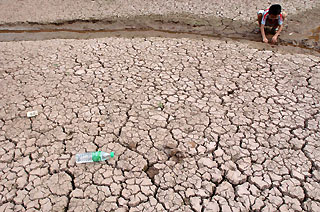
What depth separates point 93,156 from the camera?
251 cm

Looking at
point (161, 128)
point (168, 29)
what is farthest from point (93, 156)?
point (168, 29)

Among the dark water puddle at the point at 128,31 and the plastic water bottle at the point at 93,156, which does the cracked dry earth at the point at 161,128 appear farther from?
the dark water puddle at the point at 128,31

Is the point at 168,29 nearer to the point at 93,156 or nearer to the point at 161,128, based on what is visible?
the point at 161,128

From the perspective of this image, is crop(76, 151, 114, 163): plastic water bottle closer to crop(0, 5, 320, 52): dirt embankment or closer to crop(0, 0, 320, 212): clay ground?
crop(0, 0, 320, 212): clay ground

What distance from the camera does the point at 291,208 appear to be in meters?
2.12

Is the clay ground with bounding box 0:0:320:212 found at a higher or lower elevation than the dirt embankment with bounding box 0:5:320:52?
lower

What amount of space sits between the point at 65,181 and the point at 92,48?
251cm

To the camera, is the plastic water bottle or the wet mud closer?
the plastic water bottle

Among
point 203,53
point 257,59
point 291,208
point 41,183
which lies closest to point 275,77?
point 257,59

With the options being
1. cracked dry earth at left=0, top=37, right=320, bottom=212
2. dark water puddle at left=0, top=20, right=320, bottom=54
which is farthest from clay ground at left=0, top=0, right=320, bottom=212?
dark water puddle at left=0, top=20, right=320, bottom=54

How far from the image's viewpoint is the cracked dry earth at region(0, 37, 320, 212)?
2.25 metres

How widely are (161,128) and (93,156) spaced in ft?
2.49

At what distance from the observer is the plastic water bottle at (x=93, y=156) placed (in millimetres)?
2510

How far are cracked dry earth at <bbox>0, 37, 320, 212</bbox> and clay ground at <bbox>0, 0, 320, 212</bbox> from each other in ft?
0.04
